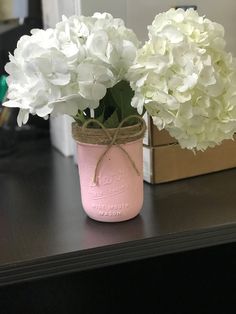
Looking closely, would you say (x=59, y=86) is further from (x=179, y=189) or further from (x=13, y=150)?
(x=13, y=150)

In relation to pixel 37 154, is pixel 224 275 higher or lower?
lower

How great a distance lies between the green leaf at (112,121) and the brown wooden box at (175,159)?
0.50 feet

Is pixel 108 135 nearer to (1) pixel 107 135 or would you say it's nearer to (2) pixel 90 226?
(1) pixel 107 135

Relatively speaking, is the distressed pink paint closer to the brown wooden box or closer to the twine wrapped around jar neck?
the twine wrapped around jar neck

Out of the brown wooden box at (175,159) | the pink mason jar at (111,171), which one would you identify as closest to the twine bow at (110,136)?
the pink mason jar at (111,171)

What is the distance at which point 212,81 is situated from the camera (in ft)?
2.27

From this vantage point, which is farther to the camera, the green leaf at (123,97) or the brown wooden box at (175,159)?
the brown wooden box at (175,159)

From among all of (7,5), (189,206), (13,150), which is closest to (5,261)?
(189,206)

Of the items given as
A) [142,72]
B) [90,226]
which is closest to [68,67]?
[142,72]

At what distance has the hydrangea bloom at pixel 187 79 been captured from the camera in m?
0.68

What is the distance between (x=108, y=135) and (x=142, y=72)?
0.36 feet

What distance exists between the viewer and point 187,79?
26.8 inches

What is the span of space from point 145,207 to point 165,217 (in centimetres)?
5

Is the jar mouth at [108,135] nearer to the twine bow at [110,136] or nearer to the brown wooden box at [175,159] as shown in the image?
the twine bow at [110,136]
